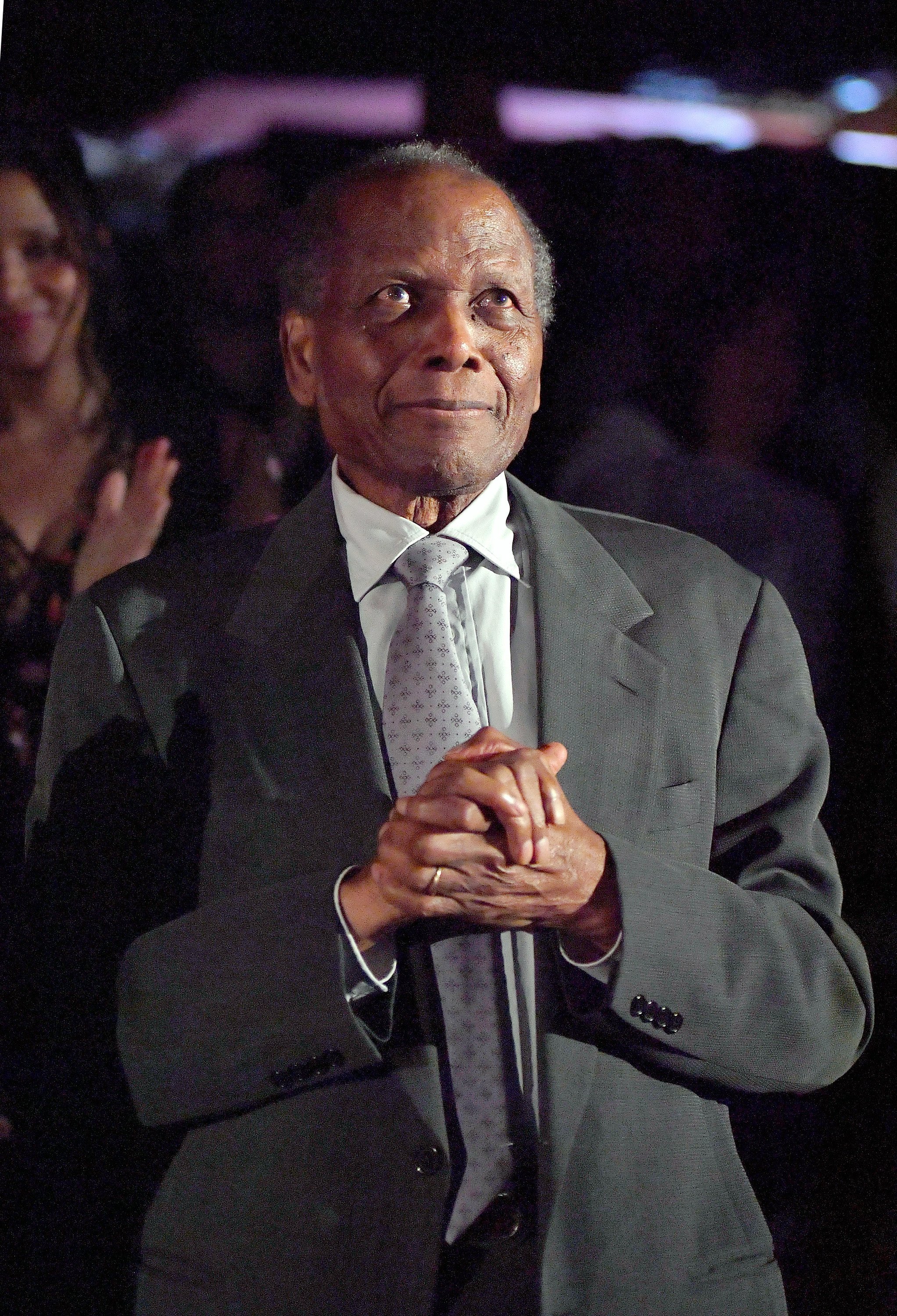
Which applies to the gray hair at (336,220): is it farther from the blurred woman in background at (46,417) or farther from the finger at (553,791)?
the finger at (553,791)

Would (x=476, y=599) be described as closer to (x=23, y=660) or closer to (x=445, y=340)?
(x=445, y=340)

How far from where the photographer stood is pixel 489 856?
1.36 meters

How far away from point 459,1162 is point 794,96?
1.53 meters

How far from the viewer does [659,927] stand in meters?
1.49

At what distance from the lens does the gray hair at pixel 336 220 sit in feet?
5.39

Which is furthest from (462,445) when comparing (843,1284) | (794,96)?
(843,1284)

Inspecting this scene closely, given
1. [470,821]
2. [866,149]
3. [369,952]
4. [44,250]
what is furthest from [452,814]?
[866,149]

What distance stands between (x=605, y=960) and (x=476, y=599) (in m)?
0.47

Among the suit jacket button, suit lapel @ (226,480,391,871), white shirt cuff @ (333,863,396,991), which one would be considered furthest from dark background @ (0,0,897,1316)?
white shirt cuff @ (333,863,396,991)

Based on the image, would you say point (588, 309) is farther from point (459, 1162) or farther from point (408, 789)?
point (459, 1162)

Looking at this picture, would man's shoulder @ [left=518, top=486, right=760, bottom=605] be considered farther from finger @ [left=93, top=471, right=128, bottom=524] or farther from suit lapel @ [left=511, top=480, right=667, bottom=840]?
finger @ [left=93, top=471, right=128, bottom=524]

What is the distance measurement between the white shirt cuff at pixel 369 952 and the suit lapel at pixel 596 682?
0.93 ft

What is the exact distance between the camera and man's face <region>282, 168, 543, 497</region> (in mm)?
1576

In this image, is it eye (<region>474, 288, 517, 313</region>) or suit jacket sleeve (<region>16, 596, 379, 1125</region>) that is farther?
eye (<region>474, 288, 517, 313</region>)
